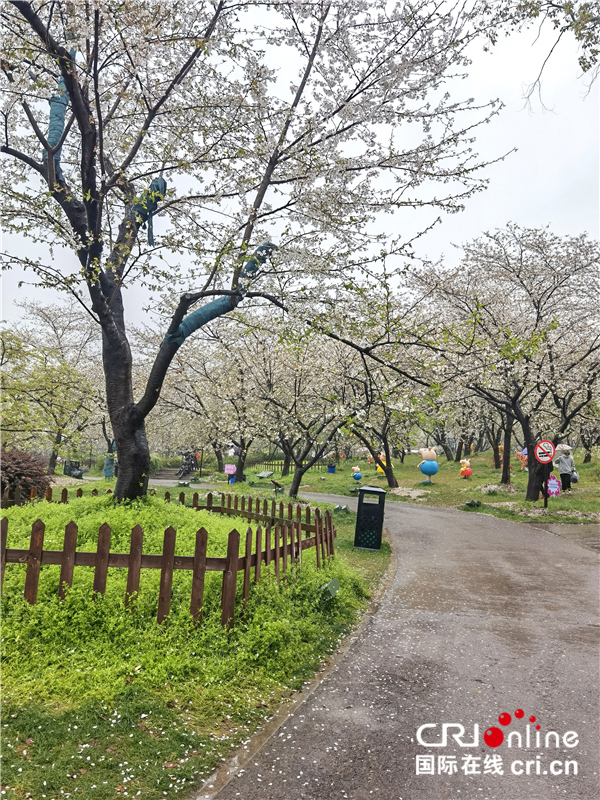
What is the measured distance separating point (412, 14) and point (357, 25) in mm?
832

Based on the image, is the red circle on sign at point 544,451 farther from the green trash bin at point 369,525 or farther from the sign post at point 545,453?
the green trash bin at point 369,525

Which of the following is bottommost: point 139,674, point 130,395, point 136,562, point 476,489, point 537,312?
point 476,489

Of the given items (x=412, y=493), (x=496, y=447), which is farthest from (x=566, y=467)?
(x=496, y=447)

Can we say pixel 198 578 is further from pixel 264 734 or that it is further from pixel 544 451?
pixel 544 451

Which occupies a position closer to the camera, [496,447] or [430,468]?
[430,468]

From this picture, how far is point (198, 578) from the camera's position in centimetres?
504

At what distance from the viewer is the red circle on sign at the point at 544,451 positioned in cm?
1753

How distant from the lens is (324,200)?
7.75 metres

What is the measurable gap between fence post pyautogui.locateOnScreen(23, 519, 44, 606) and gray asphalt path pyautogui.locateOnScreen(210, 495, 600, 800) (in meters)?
2.86

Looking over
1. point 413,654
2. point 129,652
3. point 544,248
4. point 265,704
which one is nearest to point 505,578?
point 413,654

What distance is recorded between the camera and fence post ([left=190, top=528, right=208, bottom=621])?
16.3ft

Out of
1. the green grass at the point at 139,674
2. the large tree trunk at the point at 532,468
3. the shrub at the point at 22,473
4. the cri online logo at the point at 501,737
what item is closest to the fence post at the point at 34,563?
the green grass at the point at 139,674

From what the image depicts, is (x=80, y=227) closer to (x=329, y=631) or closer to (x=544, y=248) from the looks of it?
(x=329, y=631)

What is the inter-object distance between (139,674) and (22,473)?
11.3m
